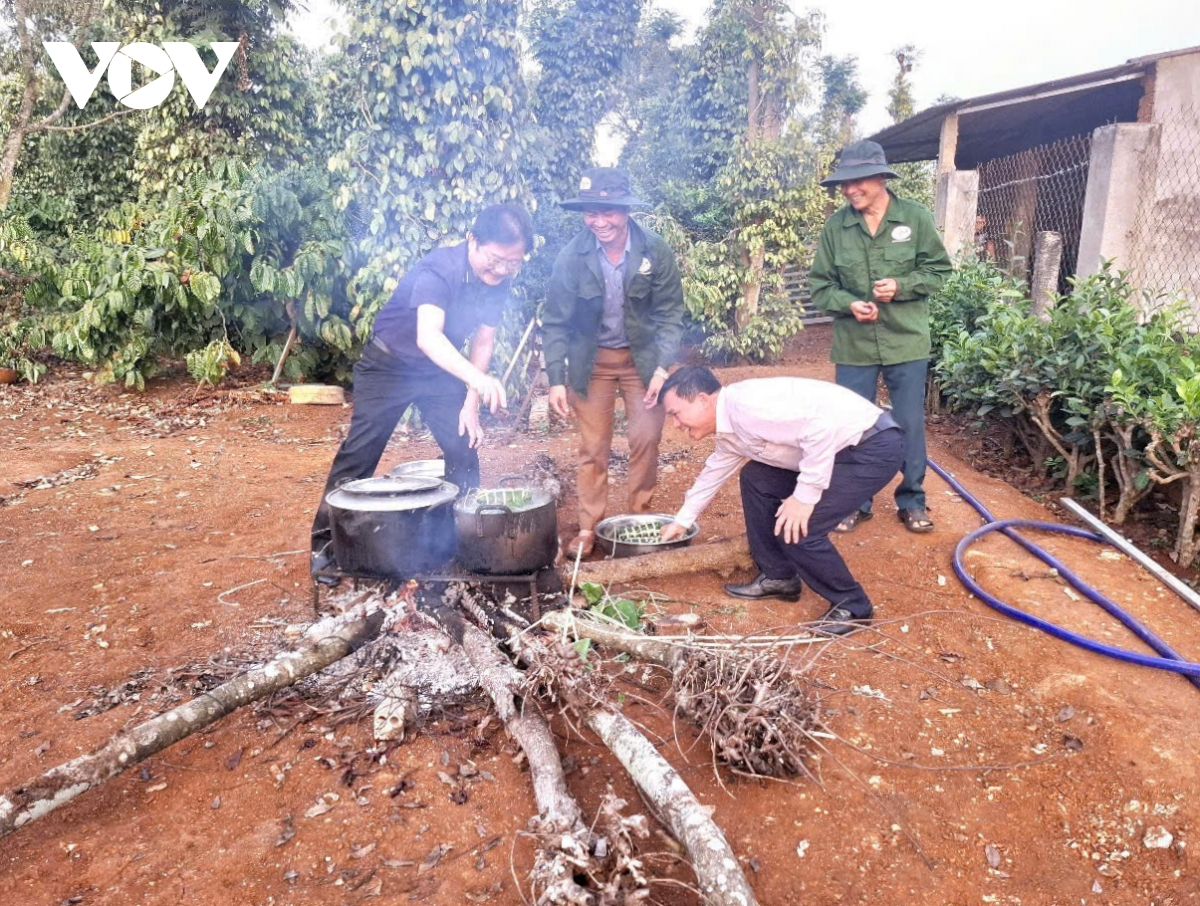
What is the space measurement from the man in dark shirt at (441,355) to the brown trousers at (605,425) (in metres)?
0.64

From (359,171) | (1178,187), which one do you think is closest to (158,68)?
(359,171)

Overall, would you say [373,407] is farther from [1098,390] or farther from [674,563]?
[1098,390]

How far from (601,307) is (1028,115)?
8.98 m

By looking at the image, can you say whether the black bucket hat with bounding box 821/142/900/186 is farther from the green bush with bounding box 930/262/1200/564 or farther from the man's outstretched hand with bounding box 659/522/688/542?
the man's outstretched hand with bounding box 659/522/688/542

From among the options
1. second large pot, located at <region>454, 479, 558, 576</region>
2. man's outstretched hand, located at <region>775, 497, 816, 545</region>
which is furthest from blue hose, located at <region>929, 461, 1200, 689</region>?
second large pot, located at <region>454, 479, 558, 576</region>

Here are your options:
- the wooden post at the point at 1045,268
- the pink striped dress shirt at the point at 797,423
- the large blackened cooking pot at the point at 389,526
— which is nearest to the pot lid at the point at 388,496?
the large blackened cooking pot at the point at 389,526

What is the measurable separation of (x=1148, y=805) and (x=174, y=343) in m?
9.85

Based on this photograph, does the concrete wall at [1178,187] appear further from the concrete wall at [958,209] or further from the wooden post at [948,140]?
the wooden post at [948,140]

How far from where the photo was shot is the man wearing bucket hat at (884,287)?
14.5 feet

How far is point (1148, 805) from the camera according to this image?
2500 mm

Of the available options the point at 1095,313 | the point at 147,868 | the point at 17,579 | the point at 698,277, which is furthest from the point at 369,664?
the point at 698,277

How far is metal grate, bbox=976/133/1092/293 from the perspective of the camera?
378 inches

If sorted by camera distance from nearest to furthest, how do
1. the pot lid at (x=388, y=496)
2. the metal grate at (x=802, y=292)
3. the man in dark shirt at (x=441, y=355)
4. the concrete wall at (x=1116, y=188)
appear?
the pot lid at (x=388, y=496) < the man in dark shirt at (x=441, y=355) < the concrete wall at (x=1116, y=188) < the metal grate at (x=802, y=292)

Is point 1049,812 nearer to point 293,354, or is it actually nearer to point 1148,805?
point 1148,805
